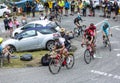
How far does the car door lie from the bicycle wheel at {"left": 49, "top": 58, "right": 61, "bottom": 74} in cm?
677

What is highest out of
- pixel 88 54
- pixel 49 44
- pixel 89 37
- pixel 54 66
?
pixel 89 37

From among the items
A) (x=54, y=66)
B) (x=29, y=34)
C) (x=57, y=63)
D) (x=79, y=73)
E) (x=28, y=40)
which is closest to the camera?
(x=57, y=63)

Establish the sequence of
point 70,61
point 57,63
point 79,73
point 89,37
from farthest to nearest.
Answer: point 89,37 → point 70,61 → point 79,73 → point 57,63

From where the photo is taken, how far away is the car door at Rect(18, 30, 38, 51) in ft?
83.1

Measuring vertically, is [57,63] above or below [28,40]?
below

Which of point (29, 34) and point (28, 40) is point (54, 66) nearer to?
point (28, 40)

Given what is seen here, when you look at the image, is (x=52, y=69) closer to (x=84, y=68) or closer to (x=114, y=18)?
(x=84, y=68)

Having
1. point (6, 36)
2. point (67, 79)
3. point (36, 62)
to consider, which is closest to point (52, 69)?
point (67, 79)

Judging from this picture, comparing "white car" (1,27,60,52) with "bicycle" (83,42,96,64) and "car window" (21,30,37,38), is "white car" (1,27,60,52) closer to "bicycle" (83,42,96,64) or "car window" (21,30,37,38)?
"car window" (21,30,37,38)

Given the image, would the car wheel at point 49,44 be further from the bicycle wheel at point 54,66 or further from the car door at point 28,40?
the bicycle wheel at point 54,66

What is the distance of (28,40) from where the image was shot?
25312mm

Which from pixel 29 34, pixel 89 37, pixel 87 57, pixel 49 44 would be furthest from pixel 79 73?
pixel 29 34

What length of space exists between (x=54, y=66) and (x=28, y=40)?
6966mm

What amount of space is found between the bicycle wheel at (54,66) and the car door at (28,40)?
22.2 feet
